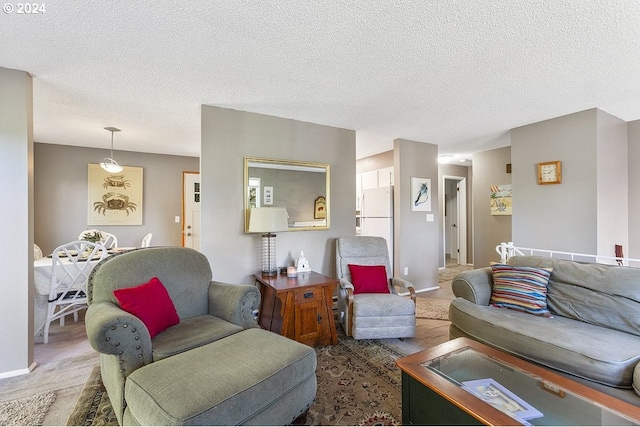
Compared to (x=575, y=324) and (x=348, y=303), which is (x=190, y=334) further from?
(x=575, y=324)

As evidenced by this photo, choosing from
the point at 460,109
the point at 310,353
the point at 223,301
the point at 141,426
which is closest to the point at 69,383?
the point at 223,301

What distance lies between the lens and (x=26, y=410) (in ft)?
5.92

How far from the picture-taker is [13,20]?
166 cm

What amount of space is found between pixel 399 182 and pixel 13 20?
13.2ft

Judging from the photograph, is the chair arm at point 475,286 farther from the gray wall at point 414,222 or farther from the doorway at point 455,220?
the doorway at point 455,220

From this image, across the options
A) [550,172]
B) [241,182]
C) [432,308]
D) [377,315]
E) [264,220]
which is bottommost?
[432,308]

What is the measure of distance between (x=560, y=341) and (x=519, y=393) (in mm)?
666

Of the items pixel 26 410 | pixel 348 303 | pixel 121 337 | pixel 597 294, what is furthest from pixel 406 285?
pixel 26 410

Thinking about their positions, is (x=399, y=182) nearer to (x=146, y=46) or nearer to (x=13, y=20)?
(x=146, y=46)

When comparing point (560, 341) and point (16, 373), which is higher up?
point (560, 341)

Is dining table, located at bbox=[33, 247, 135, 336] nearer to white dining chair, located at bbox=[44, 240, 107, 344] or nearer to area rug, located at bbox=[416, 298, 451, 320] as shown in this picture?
white dining chair, located at bbox=[44, 240, 107, 344]

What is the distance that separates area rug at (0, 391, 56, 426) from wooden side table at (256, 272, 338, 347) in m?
1.57

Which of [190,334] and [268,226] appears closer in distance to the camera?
[190,334]

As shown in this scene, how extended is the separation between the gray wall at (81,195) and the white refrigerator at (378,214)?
355 cm
